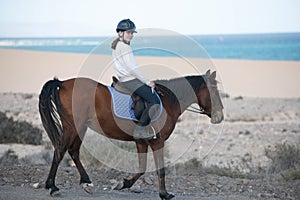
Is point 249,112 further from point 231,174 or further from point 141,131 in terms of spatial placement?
point 141,131

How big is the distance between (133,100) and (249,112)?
52.7 ft

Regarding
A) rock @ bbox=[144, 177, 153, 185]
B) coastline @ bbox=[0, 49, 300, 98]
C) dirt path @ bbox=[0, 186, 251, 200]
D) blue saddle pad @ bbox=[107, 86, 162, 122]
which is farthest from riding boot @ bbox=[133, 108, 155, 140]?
coastline @ bbox=[0, 49, 300, 98]

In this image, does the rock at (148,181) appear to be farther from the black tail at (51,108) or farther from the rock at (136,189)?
the black tail at (51,108)

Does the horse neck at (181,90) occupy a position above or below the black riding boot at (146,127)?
above

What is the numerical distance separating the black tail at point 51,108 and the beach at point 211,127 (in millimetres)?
1140

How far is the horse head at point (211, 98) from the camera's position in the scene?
9.10 metres

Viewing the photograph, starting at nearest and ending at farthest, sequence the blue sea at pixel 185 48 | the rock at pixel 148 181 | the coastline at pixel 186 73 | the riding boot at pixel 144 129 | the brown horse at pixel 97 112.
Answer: the brown horse at pixel 97 112 → the riding boot at pixel 144 129 → the blue sea at pixel 185 48 → the rock at pixel 148 181 → the coastline at pixel 186 73

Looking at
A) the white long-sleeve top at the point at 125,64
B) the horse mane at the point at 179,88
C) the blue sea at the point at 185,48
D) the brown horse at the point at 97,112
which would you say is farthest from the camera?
the blue sea at the point at 185,48

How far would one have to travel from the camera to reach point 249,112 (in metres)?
24.1

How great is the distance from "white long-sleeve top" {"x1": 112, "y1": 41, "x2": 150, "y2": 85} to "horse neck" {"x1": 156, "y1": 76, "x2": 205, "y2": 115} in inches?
25.3

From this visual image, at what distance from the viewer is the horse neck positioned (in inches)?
355

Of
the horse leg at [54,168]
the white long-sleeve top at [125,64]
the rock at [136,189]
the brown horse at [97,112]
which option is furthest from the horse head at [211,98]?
the horse leg at [54,168]

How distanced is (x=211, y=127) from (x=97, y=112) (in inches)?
483

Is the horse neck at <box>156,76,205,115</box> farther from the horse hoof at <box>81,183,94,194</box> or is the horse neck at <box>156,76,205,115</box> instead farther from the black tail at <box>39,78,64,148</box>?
the horse hoof at <box>81,183,94,194</box>
